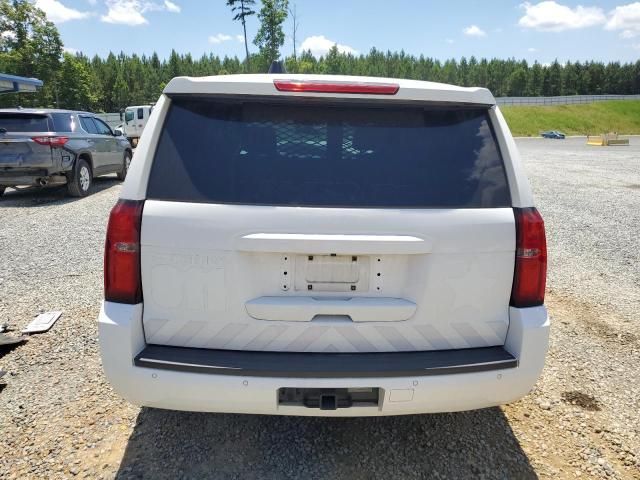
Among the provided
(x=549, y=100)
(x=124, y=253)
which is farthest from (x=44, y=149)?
(x=549, y=100)

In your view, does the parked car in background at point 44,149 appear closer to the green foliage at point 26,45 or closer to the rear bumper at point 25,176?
the rear bumper at point 25,176

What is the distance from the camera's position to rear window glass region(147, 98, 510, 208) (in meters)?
2.02

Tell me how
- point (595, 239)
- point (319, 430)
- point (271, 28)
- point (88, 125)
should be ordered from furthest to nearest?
point (271, 28), point (88, 125), point (595, 239), point (319, 430)

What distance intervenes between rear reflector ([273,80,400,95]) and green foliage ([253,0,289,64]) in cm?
4896

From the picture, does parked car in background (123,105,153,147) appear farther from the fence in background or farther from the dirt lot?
the fence in background

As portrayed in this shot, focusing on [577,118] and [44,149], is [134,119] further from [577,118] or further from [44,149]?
[577,118]

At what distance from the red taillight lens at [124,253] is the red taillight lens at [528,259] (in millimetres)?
1752

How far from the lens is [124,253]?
2.00 metres

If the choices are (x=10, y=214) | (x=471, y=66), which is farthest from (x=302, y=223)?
(x=471, y=66)

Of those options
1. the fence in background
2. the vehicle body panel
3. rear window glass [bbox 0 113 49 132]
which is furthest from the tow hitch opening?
the fence in background

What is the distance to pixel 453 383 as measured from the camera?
1.99m

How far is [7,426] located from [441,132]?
3056mm

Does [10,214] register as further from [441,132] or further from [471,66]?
[471,66]

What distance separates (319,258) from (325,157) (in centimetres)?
49
